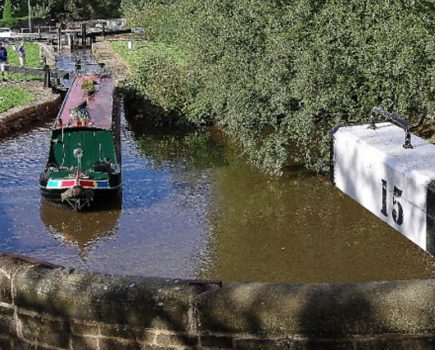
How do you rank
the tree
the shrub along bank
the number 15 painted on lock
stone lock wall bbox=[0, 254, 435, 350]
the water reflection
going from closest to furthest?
stone lock wall bbox=[0, 254, 435, 350], the number 15 painted on lock, the water reflection, the shrub along bank, the tree

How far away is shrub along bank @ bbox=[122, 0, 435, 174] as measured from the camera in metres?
17.6

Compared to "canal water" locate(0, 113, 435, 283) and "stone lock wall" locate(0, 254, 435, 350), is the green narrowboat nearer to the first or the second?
"canal water" locate(0, 113, 435, 283)

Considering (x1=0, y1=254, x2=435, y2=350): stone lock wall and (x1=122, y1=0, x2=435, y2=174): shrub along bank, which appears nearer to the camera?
(x1=0, y1=254, x2=435, y2=350): stone lock wall

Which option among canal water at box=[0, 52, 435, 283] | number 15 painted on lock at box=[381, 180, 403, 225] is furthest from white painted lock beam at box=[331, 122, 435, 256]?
canal water at box=[0, 52, 435, 283]

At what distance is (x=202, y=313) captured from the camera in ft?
14.4

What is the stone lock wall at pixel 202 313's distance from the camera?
421cm

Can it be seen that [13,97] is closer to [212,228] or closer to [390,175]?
[212,228]

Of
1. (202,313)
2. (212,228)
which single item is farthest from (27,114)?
(202,313)

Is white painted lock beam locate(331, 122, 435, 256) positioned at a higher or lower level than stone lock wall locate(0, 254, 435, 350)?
lower

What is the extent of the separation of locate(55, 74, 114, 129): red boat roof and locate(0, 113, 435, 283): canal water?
1.59 metres

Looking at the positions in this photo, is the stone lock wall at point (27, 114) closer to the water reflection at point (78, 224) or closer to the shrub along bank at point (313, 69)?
the shrub along bank at point (313, 69)

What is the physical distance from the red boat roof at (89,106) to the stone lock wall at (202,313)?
1447 centimetres

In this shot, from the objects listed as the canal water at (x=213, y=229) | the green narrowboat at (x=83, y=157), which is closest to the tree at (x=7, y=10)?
the green narrowboat at (x=83, y=157)

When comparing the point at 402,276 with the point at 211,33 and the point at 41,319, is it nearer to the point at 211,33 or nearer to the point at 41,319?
the point at 41,319
